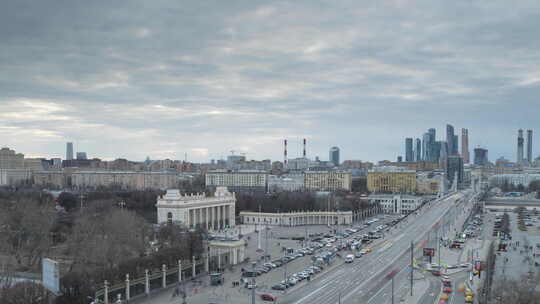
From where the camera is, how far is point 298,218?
60.0m

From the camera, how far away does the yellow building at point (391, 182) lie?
10281 cm

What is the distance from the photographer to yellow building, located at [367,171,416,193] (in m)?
103

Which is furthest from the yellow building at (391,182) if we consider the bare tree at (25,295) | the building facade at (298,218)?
the bare tree at (25,295)

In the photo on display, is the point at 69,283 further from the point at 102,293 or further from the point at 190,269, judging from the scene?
the point at 190,269

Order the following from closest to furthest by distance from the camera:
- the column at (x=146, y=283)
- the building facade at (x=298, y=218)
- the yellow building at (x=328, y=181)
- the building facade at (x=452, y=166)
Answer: the column at (x=146, y=283)
the building facade at (x=298, y=218)
the yellow building at (x=328, y=181)
the building facade at (x=452, y=166)

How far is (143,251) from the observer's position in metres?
32.3

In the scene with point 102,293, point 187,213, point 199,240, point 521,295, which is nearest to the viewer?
point 521,295

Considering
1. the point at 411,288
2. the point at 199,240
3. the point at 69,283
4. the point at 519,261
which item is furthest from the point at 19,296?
the point at 519,261

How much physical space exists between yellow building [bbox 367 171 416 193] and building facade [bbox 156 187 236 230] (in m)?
51.6

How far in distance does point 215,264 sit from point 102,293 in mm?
9881

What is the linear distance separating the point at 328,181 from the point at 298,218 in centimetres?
4235

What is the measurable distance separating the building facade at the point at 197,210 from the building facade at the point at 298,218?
3.03 m

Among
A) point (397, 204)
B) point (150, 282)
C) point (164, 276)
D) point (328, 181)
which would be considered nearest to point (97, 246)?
point (150, 282)

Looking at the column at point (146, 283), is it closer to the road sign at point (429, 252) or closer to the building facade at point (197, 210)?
the building facade at point (197, 210)
